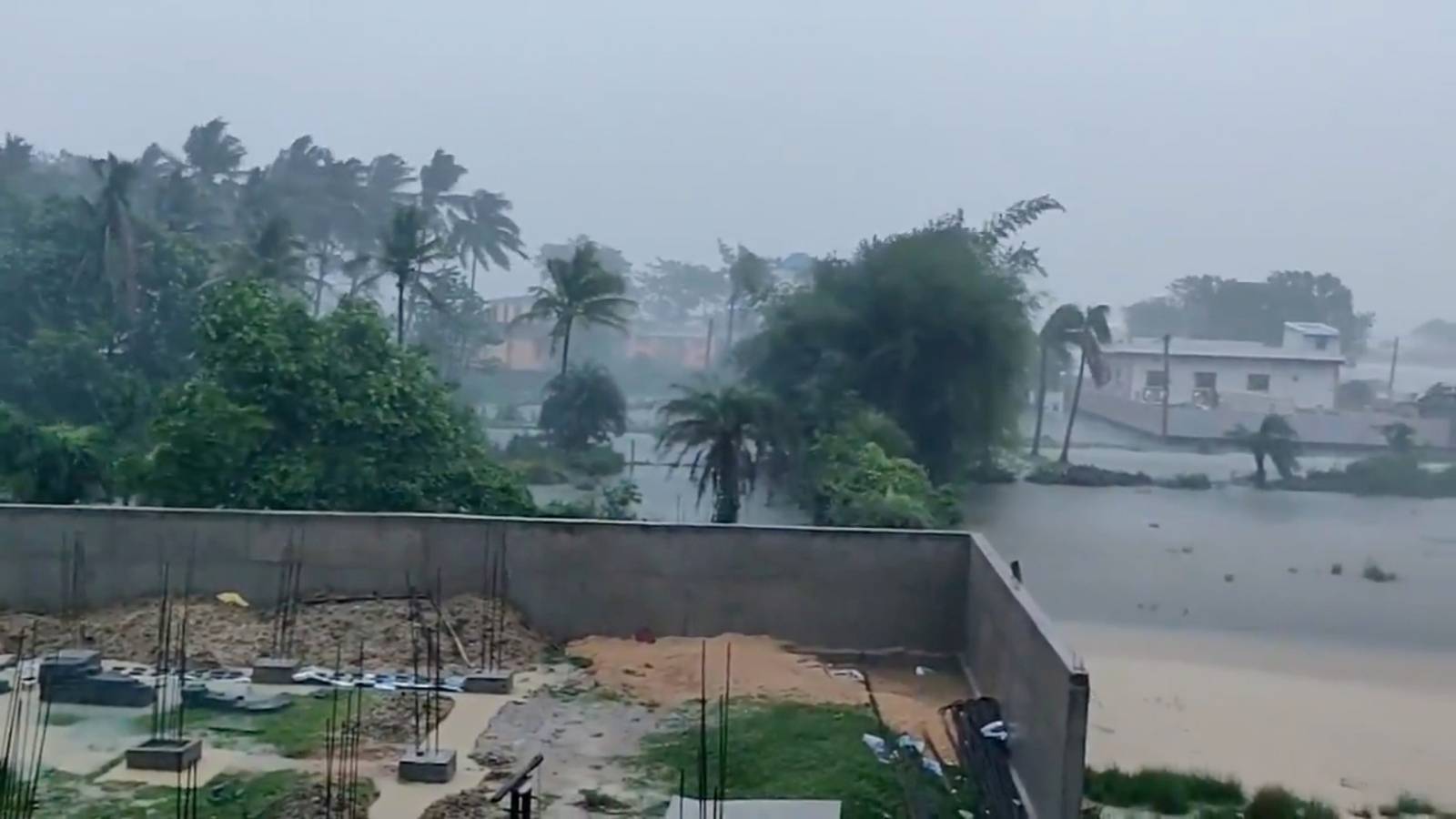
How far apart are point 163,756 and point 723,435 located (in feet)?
27.2

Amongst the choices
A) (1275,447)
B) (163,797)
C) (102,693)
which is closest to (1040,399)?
(1275,447)

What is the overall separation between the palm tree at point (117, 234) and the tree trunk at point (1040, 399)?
10.4m

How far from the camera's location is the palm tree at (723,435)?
1351cm

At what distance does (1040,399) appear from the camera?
18.4m

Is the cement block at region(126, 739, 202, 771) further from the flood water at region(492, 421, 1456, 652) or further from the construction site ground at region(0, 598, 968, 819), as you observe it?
the flood water at region(492, 421, 1456, 652)

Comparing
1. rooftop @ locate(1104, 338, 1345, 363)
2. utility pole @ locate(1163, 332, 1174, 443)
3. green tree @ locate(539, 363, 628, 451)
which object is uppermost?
rooftop @ locate(1104, 338, 1345, 363)

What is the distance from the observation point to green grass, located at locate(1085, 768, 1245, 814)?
7.00 meters

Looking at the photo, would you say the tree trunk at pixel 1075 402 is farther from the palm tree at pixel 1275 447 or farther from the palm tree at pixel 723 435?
the palm tree at pixel 723 435

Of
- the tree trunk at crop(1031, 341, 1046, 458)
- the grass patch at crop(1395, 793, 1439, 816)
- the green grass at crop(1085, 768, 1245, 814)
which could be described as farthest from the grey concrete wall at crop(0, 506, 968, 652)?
the tree trunk at crop(1031, 341, 1046, 458)

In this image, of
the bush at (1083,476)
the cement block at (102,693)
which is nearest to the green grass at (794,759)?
the cement block at (102,693)

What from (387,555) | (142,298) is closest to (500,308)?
(142,298)

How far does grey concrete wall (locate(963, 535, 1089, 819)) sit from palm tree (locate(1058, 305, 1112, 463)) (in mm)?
11688

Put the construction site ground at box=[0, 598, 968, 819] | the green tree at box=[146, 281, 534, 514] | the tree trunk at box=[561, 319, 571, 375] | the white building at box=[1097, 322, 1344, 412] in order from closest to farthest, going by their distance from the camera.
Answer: the construction site ground at box=[0, 598, 968, 819] → the green tree at box=[146, 281, 534, 514] → the tree trunk at box=[561, 319, 571, 375] → the white building at box=[1097, 322, 1344, 412]

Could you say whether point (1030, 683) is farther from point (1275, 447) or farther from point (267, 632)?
point (1275, 447)
